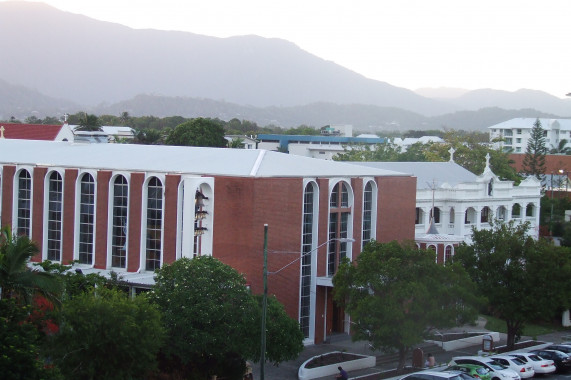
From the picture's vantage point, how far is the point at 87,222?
46000 millimetres

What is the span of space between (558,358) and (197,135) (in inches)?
2847

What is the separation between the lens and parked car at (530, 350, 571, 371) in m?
39.7

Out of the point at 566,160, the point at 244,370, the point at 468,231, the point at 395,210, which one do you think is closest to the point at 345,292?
the point at 244,370

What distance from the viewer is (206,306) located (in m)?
32.4

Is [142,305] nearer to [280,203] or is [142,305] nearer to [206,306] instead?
[206,306]

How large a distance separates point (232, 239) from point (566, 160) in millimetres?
92966

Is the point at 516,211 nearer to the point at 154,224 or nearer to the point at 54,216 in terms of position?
the point at 154,224

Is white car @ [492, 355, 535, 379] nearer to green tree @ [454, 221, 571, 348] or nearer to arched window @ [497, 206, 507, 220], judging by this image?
green tree @ [454, 221, 571, 348]

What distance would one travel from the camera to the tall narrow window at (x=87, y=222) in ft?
151

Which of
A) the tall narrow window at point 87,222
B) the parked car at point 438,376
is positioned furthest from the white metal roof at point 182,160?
the parked car at point 438,376

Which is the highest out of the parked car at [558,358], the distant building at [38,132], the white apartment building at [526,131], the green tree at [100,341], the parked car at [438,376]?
the white apartment building at [526,131]

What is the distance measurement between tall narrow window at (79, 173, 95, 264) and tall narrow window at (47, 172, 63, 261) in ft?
4.69

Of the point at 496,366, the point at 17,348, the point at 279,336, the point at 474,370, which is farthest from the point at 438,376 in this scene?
the point at 17,348

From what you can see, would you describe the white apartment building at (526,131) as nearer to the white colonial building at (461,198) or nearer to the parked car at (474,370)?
the white colonial building at (461,198)
